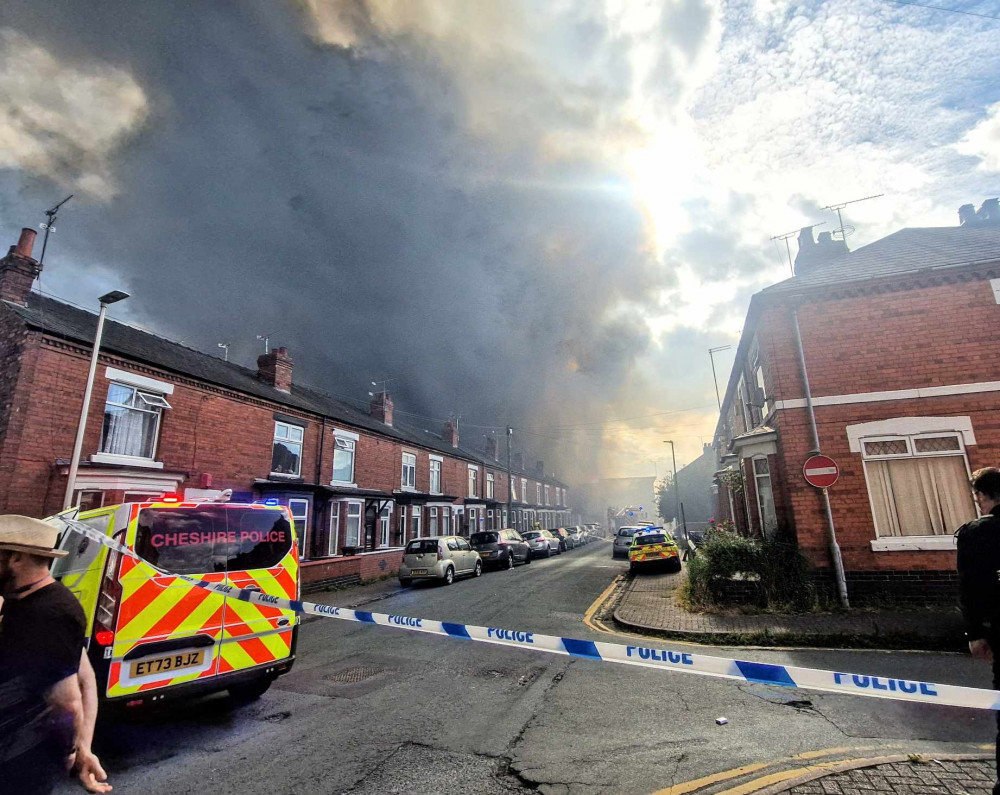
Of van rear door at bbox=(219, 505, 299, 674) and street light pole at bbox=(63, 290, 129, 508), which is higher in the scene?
street light pole at bbox=(63, 290, 129, 508)

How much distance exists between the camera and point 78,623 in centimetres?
234

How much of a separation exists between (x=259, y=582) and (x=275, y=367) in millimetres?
15831

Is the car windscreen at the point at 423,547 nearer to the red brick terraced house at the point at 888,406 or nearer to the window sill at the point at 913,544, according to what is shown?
the red brick terraced house at the point at 888,406

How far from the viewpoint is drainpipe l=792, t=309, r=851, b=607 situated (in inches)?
376

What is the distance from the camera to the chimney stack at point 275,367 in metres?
19.7

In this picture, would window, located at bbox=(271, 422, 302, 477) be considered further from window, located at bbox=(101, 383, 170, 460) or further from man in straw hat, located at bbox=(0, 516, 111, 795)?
man in straw hat, located at bbox=(0, 516, 111, 795)

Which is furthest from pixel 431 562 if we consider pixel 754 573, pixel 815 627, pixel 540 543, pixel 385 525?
pixel 540 543

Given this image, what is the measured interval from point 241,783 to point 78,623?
239cm

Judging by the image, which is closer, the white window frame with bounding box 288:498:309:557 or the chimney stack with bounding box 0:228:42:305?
the chimney stack with bounding box 0:228:42:305

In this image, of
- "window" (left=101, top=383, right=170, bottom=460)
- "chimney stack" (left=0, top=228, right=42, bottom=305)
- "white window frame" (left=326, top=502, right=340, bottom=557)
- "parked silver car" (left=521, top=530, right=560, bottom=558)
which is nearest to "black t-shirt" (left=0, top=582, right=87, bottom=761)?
"window" (left=101, top=383, right=170, bottom=460)

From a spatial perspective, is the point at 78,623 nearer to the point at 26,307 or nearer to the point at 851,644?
the point at 851,644

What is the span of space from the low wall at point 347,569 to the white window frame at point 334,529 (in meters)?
0.52

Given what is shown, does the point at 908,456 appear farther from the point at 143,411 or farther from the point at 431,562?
the point at 143,411

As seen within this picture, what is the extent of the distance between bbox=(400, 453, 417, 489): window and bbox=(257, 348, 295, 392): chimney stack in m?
7.56
